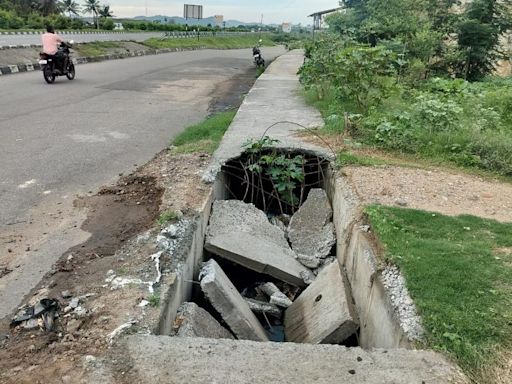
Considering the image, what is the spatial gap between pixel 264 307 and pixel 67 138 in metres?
4.43

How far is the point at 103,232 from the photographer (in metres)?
4.27

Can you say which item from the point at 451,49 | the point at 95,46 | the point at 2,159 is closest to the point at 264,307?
the point at 2,159

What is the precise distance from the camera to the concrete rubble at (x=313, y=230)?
4.96 metres

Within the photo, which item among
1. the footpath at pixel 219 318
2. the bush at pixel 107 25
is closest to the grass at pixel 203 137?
the footpath at pixel 219 318

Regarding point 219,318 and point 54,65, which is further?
point 54,65

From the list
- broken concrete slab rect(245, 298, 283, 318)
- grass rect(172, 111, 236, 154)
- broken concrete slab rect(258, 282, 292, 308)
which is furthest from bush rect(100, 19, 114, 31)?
broken concrete slab rect(245, 298, 283, 318)

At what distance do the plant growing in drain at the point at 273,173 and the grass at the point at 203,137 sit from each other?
0.62 meters

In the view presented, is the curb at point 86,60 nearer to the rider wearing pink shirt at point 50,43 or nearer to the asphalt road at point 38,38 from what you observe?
the rider wearing pink shirt at point 50,43

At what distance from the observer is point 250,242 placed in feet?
15.3

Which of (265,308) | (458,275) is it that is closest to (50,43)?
(265,308)

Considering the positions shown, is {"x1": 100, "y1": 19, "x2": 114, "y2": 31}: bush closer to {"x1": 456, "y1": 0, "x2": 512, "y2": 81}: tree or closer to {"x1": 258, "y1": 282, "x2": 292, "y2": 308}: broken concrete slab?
{"x1": 456, "y1": 0, "x2": 512, "y2": 81}: tree

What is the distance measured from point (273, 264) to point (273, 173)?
5.57 ft

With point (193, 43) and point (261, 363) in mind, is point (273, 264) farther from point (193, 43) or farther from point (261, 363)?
point (193, 43)

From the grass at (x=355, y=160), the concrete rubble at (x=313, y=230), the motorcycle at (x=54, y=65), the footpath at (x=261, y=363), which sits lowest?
the concrete rubble at (x=313, y=230)
